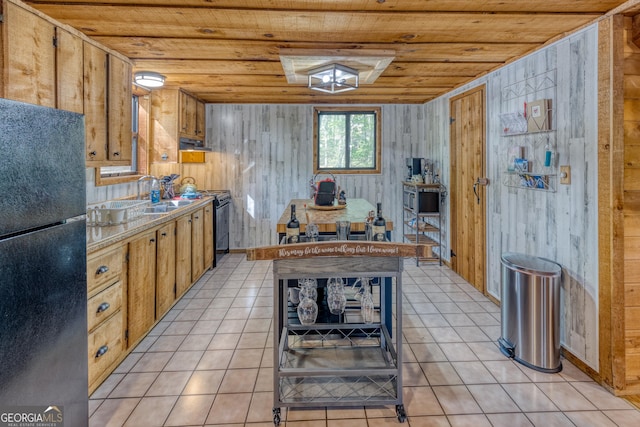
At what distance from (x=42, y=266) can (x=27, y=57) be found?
1461mm

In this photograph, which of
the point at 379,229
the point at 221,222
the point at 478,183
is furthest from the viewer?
the point at 221,222

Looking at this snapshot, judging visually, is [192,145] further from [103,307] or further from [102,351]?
[102,351]

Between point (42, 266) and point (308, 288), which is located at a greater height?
point (42, 266)

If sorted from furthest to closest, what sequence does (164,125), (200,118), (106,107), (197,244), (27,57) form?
(200,118)
(164,125)
(197,244)
(106,107)
(27,57)

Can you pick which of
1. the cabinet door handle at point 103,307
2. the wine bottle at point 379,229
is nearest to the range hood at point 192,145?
the cabinet door handle at point 103,307

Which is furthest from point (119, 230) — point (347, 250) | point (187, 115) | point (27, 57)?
point (187, 115)

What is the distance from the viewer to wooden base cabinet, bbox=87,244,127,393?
6.78 ft

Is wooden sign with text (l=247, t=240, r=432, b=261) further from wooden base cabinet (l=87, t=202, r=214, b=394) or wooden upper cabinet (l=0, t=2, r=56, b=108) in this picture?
wooden upper cabinet (l=0, t=2, r=56, b=108)

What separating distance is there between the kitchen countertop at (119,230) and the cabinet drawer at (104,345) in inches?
19.6

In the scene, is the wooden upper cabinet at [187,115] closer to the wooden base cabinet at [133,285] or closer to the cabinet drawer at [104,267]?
the wooden base cabinet at [133,285]

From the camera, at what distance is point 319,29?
2535mm

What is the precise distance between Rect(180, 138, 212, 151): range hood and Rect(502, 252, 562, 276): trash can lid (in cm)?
396

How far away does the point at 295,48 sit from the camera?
9.61 ft

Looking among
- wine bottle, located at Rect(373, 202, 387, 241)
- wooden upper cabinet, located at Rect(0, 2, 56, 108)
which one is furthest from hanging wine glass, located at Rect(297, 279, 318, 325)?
wooden upper cabinet, located at Rect(0, 2, 56, 108)
